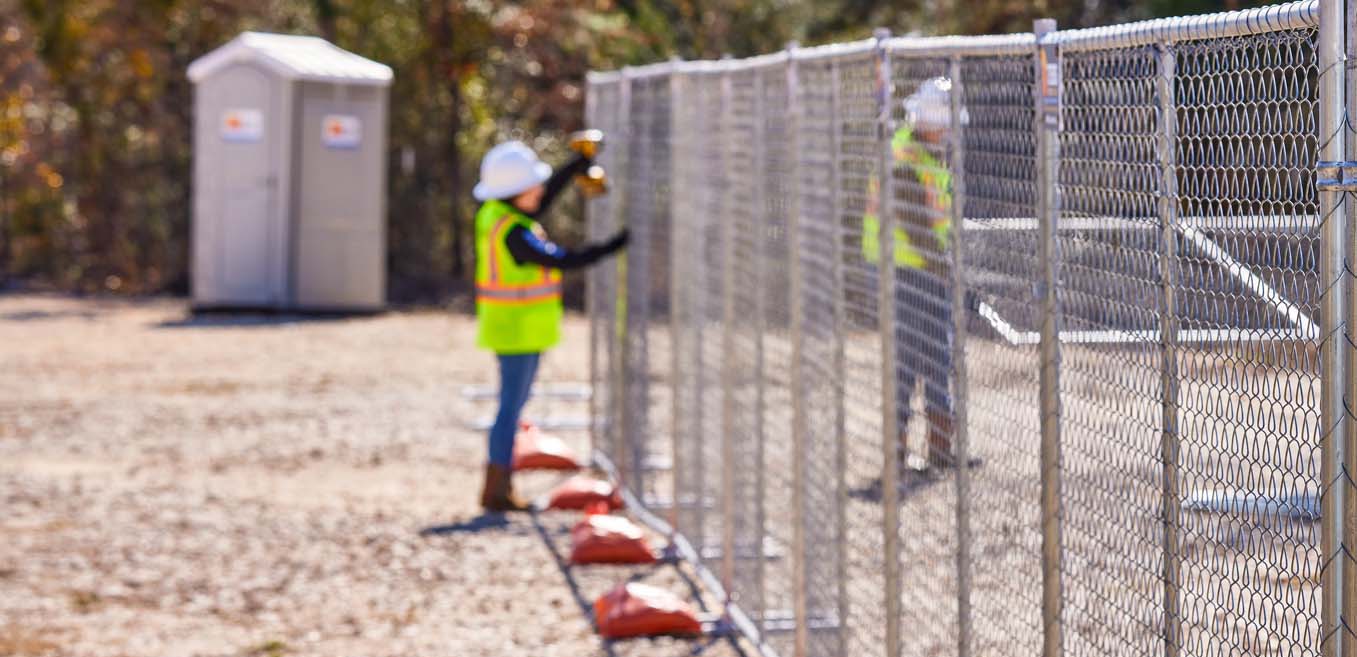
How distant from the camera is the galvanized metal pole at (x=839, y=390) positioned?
566 centimetres

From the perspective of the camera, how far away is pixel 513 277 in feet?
30.8

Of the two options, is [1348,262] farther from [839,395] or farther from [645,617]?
[645,617]

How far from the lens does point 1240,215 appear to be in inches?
Answer: 122

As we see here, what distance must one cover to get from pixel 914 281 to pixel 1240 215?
2.07 metres

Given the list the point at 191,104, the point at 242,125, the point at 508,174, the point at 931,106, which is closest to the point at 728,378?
the point at 508,174

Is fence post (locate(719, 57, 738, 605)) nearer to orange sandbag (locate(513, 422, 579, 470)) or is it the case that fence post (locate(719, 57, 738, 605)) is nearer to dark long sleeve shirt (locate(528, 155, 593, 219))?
dark long sleeve shirt (locate(528, 155, 593, 219))

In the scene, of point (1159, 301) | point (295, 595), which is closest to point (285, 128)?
point (295, 595)

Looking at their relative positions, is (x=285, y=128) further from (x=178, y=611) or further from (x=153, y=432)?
(x=178, y=611)

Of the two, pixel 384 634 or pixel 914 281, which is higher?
pixel 914 281

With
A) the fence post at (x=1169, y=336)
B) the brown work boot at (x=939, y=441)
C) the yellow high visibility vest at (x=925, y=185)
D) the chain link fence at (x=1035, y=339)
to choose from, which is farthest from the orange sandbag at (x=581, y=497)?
the fence post at (x=1169, y=336)

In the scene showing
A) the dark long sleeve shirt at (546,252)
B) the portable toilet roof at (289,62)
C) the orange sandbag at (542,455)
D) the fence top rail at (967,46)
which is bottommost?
the orange sandbag at (542,455)

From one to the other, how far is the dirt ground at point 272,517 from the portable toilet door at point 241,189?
2658mm

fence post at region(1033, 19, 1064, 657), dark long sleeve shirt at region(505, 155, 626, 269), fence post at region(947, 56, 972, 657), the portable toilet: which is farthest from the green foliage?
fence post at region(1033, 19, 1064, 657)

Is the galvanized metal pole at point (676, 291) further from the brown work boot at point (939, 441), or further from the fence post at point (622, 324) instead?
the brown work boot at point (939, 441)
